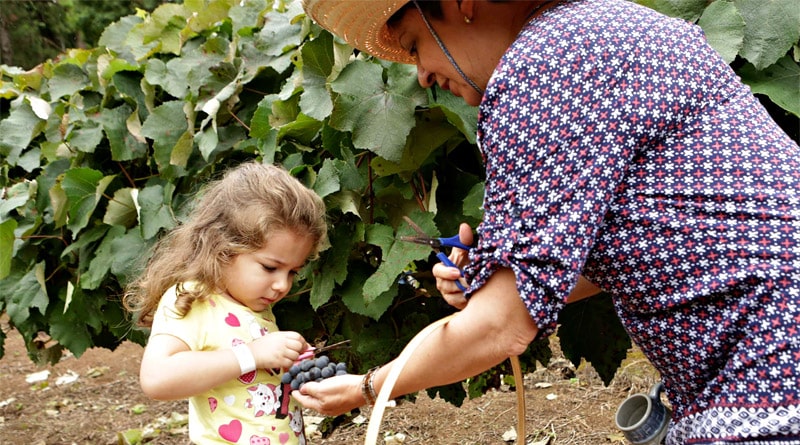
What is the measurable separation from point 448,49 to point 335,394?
77cm

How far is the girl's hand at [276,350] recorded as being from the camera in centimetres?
202

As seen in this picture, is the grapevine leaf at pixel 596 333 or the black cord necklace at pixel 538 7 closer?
the black cord necklace at pixel 538 7

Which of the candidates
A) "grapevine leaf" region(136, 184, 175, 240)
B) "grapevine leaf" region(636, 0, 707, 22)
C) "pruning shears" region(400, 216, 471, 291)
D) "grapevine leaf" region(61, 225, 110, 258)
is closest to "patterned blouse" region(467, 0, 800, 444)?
"pruning shears" region(400, 216, 471, 291)

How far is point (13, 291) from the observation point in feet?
11.1

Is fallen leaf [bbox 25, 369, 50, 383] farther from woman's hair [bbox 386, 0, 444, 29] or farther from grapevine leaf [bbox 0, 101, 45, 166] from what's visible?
woman's hair [bbox 386, 0, 444, 29]

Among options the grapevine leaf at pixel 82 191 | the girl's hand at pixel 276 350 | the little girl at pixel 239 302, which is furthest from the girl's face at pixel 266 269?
the grapevine leaf at pixel 82 191

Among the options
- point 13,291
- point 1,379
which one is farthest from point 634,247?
point 1,379

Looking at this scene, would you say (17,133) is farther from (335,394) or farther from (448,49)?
(448,49)

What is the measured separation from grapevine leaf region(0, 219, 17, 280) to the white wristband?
1.50 m

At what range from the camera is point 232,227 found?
2.15m

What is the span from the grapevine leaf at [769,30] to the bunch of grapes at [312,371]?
3.98ft

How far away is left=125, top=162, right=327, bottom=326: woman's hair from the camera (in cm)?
212

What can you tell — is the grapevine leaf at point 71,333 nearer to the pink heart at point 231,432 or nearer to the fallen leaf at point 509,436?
the pink heart at point 231,432

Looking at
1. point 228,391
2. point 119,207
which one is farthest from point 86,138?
point 228,391
